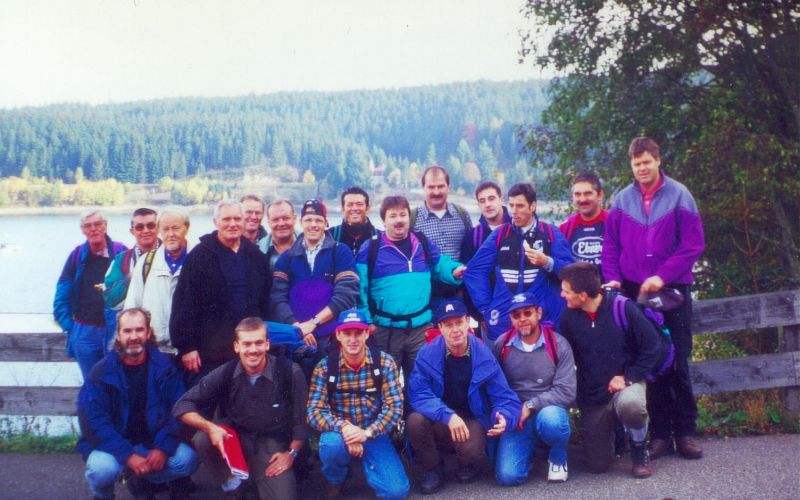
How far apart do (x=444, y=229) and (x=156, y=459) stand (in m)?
2.72

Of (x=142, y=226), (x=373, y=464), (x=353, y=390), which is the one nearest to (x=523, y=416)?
(x=373, y=464)

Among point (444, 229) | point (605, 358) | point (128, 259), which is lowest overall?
point (605, 358)

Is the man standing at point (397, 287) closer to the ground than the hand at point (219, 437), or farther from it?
farther from it

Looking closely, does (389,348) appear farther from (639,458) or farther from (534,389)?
(639,458)

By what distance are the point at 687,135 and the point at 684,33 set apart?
70.0 inches

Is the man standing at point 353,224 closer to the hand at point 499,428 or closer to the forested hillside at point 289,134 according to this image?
the hand at point 499,428

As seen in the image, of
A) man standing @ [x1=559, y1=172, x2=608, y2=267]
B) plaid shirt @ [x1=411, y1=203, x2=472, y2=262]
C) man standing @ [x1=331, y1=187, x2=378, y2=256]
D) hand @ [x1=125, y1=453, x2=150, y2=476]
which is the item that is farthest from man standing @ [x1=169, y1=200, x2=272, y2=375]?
man standing @ [x1=559, y1=172, x2=608, y2=267]

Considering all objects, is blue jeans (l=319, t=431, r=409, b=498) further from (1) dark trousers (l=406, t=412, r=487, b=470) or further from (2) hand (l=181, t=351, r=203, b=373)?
(2) hand (l=181, t=351, r=203, b=373)

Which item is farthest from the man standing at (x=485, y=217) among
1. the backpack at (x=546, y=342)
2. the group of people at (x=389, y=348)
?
the backpack at (x=546, y=342)

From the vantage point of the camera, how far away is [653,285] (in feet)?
15.8

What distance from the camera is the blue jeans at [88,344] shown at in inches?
221

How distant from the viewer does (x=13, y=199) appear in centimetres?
1411

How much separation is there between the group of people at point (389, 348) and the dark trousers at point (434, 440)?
0.04 feet

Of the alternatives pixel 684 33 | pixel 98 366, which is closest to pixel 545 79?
pixel 684 33
